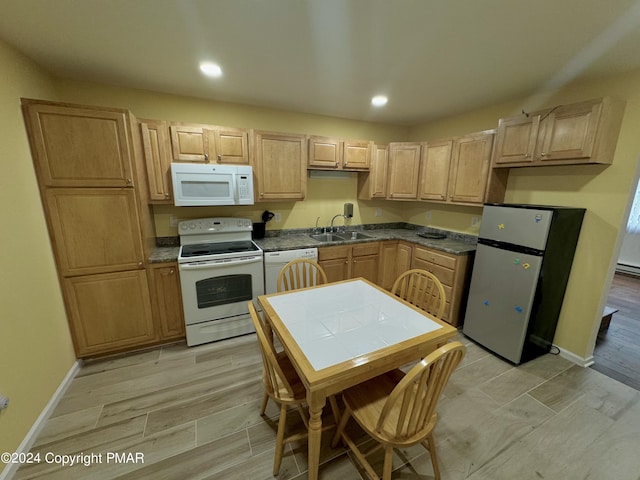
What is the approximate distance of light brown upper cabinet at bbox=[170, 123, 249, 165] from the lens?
2.50 meters

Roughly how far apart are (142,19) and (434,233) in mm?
3643

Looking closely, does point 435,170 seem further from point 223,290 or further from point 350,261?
point 223,290

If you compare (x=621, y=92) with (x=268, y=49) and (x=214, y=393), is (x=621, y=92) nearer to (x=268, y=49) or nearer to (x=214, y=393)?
(x=268, y=49)

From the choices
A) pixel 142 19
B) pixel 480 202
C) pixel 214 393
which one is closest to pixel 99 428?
pixel 214 393

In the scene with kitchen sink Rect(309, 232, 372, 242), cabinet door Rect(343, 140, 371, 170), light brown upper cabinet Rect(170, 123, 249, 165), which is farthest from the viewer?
kitchen sink Rect(309, 232, 372, 242)

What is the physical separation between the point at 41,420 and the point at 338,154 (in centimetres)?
351

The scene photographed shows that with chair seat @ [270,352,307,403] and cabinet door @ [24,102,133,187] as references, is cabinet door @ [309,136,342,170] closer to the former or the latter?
cabinet door @ [24,102,133,187]

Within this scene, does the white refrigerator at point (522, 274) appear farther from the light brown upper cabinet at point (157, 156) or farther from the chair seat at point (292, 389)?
the light brown upper cabinet at point (157, 156)

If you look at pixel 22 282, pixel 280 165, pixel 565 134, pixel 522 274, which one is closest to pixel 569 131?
pixel 565 134

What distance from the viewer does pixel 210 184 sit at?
101 inches

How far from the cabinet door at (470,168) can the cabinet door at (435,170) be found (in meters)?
0.08

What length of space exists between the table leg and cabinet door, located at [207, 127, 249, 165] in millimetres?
2403

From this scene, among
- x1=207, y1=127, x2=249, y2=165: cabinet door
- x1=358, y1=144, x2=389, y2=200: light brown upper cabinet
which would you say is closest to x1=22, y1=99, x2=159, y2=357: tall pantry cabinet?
x1=207, y1=127, x2=249, y2=165: cabinet door

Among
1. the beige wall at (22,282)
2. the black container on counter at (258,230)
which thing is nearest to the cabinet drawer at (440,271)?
the black container on counter at (258,230)
